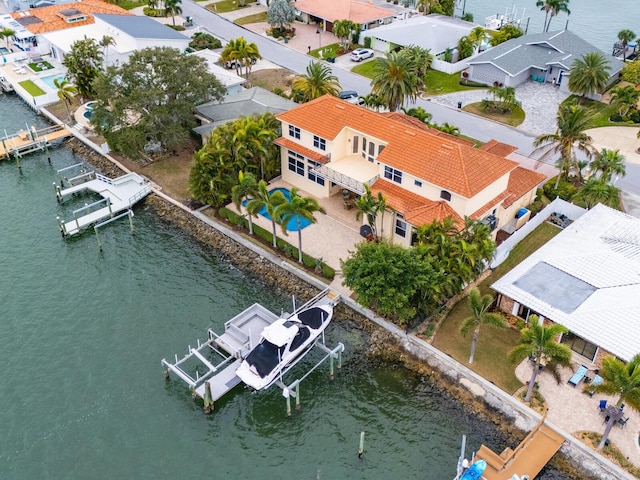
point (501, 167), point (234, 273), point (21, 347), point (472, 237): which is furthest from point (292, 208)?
point (21, 347)

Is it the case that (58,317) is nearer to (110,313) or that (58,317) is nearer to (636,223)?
(110,313)

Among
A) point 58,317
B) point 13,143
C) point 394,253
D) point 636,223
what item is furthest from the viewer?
point 13,143

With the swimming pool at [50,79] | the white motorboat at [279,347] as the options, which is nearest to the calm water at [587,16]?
the swimming pool at [50,79]

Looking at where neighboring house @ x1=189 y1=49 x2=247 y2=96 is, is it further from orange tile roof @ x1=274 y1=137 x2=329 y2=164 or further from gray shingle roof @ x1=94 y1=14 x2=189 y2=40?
orange tile roof @ x1=274 y1=137 x2=329 y2=164

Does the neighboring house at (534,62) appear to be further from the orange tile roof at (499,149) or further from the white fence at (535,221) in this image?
the white fence at (535,221)

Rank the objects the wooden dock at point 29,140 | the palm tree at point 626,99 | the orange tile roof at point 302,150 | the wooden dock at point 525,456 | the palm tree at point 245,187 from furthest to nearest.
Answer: the palm tree at point 626,99
the wooden dock at point 29,140
the orange tile roof at point 302,150
the palm tree at point 245,187
the wooden dock at point 525,456

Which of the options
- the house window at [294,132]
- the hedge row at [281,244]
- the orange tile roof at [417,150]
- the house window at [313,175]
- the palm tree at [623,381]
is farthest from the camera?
the house window at [294,132]

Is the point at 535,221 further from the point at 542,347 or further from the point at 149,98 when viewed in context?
the point at 149,98

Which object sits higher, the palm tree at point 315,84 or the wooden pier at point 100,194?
the palm tree at point 315,84
